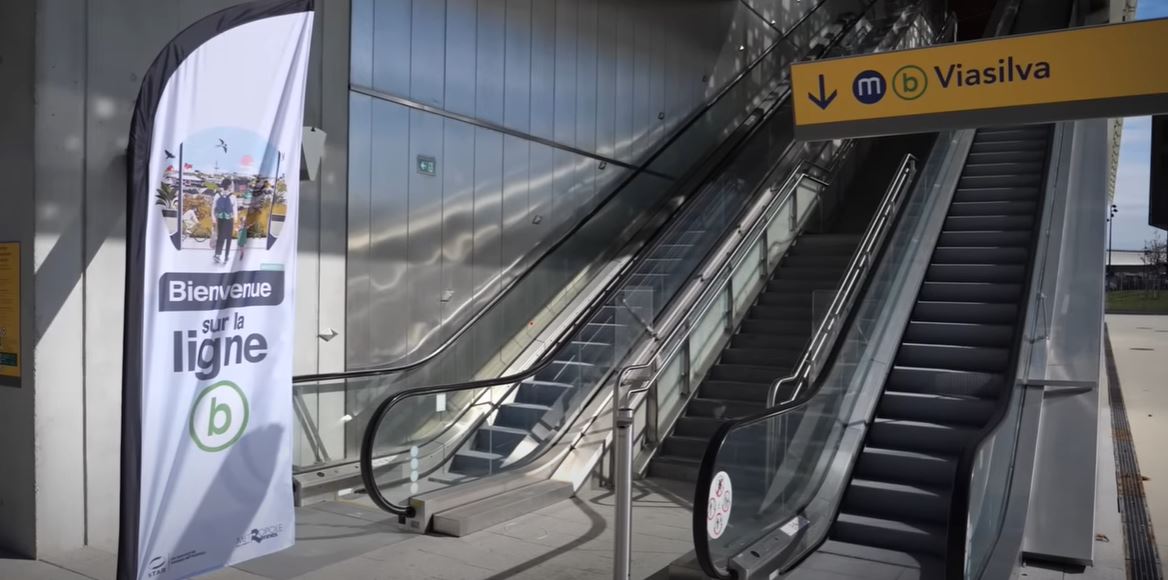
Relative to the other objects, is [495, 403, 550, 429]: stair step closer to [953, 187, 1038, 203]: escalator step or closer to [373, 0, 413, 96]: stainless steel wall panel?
[373, 0, 413, 96]: stainless steel wall panel

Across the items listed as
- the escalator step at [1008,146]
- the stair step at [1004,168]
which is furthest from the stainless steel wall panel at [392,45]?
the escalator step at [1008,146]

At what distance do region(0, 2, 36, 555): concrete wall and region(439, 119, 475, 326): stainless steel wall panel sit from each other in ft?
13.0

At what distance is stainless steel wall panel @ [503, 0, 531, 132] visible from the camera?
9727mm

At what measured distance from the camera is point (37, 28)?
5238mm

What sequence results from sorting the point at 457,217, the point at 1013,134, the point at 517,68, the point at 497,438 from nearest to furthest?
the point at 497,438 → the point at 457,217 → the point at 517,68 → the point at 1013,134

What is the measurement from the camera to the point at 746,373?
8898 mm

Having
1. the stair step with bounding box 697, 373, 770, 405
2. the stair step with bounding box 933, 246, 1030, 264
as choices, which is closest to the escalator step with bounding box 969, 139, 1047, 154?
the stair step with bounding box 933, 246, 1030, 264

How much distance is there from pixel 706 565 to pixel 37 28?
4998 mm

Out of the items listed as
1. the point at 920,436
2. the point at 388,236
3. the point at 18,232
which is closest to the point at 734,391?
the point at 920,436

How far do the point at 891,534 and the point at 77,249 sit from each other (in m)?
5.46

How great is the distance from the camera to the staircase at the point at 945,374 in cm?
566

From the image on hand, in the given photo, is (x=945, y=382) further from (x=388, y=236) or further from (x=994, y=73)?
(x=388, y=236)

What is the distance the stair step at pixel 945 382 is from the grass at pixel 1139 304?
38.7 m

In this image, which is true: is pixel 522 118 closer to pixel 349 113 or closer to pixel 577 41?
pixel 577 41
